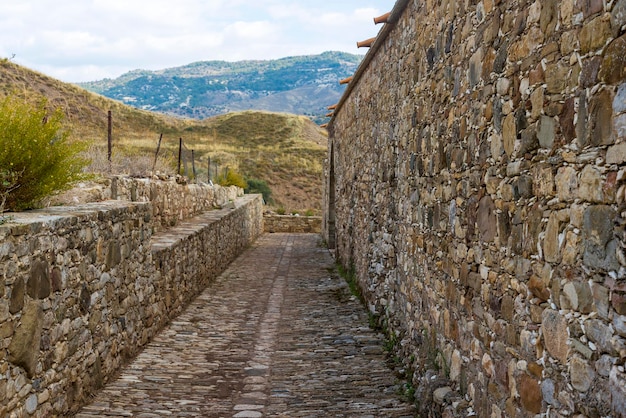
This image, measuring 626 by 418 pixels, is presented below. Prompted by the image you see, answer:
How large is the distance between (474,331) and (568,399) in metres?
1.37

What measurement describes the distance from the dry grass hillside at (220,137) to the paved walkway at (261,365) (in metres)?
25.0

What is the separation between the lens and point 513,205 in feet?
10.3

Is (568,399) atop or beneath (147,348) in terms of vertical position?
atop

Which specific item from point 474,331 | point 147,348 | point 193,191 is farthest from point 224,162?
point 474,331

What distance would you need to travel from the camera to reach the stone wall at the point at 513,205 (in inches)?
86.2

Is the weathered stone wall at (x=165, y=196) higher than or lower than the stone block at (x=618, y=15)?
lower

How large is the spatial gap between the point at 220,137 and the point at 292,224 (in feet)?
95.8

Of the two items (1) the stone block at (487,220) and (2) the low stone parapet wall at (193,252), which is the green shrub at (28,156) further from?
(1) the stone block at (487,220)

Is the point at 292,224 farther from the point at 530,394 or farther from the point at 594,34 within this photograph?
the point at 594,34

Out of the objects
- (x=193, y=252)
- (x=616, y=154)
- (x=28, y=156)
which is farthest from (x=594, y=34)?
(x=193, y=252)

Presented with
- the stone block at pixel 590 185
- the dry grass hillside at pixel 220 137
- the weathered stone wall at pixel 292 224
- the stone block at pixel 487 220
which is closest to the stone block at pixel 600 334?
the stone block at pixel 590 185

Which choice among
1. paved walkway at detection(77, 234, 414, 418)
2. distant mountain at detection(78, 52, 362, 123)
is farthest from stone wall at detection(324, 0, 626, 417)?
distant mountain at detection(78, 52, 362, 123)

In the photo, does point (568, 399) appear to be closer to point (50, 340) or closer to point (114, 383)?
point (50, 340)

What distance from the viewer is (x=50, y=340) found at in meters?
4.31
